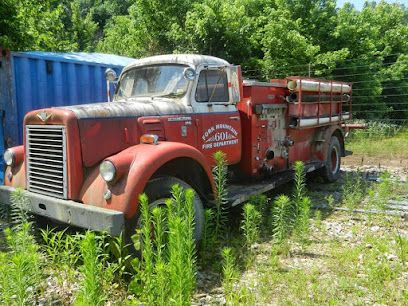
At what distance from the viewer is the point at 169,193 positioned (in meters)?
4.27

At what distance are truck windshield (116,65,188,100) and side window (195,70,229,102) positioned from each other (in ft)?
0.76

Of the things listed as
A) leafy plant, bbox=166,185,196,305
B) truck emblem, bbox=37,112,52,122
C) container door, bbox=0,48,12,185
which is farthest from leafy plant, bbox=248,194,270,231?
container door, bbox=0,48,12,185

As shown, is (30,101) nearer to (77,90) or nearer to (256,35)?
(77,90)

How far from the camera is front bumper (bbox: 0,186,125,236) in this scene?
3.62 meters

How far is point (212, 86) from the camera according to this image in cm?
548

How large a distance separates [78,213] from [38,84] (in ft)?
13.1

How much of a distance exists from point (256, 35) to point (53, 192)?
13.3 meters

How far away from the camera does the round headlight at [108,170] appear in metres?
3.84

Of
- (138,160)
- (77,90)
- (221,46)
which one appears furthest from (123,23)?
(138,160)

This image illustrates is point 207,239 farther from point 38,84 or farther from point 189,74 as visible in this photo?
point 38,84

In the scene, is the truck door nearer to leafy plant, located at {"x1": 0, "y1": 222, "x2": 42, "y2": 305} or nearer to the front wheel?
leafy plant, located at {"x1": 0, "y1": 222, "x2": 42, "y2": 305}

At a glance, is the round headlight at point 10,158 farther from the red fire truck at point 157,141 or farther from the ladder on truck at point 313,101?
the ladder on truck at point 313,101

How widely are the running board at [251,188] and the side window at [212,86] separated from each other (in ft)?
4.01

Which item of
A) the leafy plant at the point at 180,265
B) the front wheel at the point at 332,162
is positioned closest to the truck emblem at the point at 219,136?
the leafy plant at the point at 180,265
